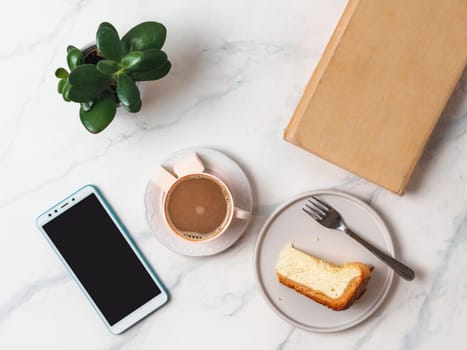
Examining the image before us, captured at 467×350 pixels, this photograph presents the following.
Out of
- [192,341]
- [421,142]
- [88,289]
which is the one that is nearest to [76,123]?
[88,289]

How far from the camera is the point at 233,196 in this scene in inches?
41.5

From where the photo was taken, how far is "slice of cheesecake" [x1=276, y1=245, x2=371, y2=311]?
3.30 ft

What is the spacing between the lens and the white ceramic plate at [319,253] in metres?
1.05

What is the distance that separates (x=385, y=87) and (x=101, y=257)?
0.52 m

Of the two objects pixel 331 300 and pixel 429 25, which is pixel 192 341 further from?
pixel 429 25

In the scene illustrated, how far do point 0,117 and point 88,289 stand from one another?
32 centimetres

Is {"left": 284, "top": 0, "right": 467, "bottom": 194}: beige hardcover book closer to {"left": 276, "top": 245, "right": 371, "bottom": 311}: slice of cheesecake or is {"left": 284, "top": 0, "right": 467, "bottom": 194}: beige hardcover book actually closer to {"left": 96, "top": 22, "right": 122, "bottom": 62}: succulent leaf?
{"left": 276, "top": 245, "right": 371, "bottom": 311}: slice of cheesecake

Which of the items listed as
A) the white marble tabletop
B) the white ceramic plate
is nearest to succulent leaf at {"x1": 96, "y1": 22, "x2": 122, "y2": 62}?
Answer: the white marble tabletop

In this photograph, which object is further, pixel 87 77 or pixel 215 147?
pixel 215 147

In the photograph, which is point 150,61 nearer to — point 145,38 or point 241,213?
point 145,38

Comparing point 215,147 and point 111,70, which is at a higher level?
point 111,70

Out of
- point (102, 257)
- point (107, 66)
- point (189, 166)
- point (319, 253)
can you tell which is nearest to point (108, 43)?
point (107, 66)

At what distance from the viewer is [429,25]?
95 centimetres

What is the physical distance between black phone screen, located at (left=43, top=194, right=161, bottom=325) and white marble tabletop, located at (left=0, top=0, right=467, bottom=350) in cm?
3
